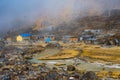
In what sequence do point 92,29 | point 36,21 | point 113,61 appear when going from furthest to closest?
1. point 36,21
2. point 92,29
3. point 113,61

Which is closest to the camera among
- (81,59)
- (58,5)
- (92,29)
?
(81,59)

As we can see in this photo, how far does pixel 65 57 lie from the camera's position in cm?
2481

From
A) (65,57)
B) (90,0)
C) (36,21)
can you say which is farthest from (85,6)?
(65,57)

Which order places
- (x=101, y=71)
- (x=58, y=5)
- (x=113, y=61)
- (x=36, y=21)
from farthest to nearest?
(x=58, y=5)
(x=36, y=21)
(x=113, y=61)
(x=101, y=71)

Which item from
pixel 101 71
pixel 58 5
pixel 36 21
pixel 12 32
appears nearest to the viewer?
pixel 101 71

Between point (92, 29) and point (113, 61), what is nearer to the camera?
point (113, 61)

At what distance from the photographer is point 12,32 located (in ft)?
162

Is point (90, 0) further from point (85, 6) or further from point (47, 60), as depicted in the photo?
point (47, 60)

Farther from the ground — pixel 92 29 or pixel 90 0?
pixel 90 0

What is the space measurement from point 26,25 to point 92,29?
1353 cm

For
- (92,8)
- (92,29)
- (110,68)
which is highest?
(92,8)

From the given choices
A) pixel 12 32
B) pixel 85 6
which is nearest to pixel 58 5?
pixel 85 6

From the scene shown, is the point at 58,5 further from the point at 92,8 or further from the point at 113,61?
the point at 113,61

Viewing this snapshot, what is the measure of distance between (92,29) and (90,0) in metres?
15.0
